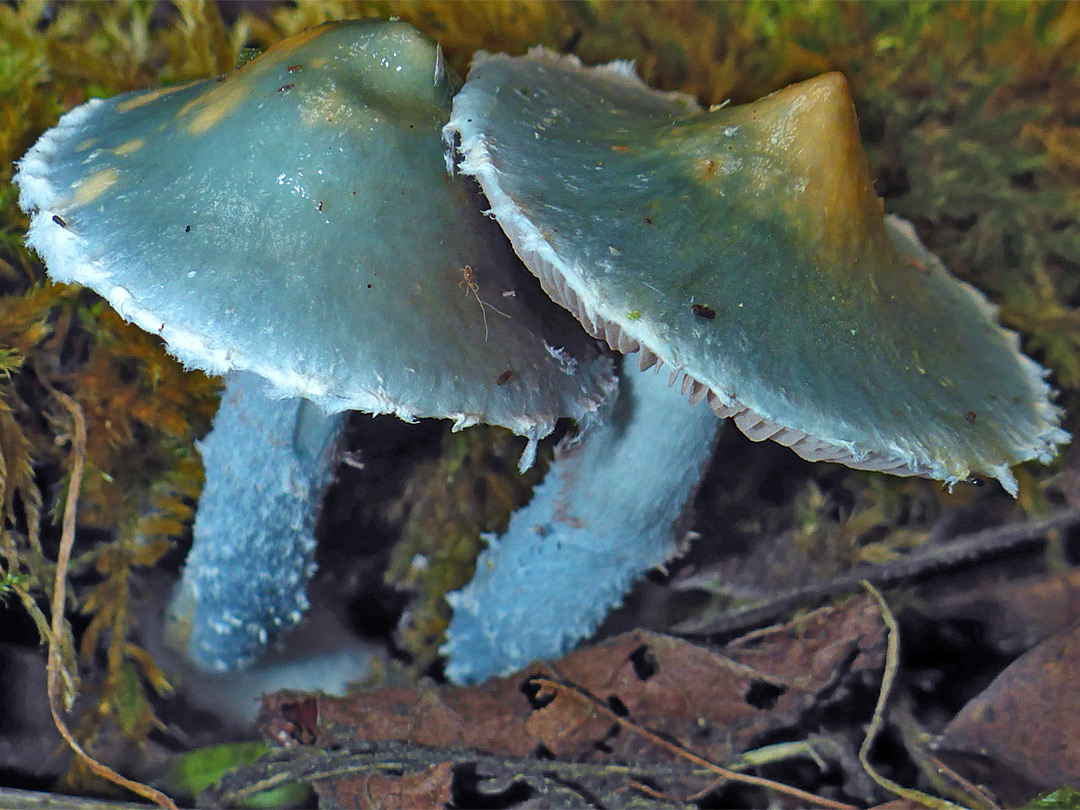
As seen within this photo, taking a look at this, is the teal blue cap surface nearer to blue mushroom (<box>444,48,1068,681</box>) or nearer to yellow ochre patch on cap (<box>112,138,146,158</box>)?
blue mushroom (<box>444,48,1068,681</box>)

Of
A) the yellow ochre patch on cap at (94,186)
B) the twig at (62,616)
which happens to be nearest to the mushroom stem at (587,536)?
the twig at (62,616)

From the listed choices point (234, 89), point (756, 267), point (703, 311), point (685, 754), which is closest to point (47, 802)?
point (685, 754)

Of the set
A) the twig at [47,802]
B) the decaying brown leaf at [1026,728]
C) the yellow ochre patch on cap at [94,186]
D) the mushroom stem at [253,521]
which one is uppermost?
the yellow ochre patch on cap at [94,186]

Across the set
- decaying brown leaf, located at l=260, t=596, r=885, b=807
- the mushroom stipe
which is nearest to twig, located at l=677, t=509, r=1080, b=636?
decaying brown leaf, located at l=260, t=596, r=885, b=807

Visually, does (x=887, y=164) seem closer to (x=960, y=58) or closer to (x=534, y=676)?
(x=960, y=58)

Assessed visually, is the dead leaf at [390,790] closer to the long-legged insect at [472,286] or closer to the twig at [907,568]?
the twig at [907,568]

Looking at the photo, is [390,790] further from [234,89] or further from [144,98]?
[144,98]
